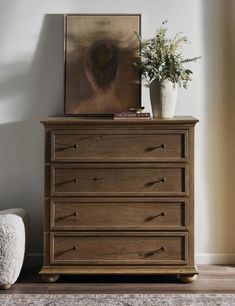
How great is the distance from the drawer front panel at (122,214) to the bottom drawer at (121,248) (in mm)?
53

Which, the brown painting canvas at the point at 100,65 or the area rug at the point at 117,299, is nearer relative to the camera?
the area rug at the point at 117,299

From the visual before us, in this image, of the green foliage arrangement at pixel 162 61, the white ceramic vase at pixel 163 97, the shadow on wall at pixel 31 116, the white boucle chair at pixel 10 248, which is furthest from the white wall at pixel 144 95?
the white boucle chair at pixel 10 248

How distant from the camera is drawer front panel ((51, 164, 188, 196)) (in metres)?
3.53

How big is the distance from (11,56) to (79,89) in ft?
1.57

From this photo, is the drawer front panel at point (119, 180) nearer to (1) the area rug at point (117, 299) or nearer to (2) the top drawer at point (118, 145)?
(2) the top drawer at point (118, 145)

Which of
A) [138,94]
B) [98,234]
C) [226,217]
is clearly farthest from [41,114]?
[226,217]

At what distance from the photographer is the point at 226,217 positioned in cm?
399

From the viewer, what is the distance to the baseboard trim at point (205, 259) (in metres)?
3.99

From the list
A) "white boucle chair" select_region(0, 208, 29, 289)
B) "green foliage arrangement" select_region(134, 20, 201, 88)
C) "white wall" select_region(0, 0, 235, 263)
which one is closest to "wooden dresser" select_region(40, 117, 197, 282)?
"white boucle chair" select_region(0, 208, 29, 289)

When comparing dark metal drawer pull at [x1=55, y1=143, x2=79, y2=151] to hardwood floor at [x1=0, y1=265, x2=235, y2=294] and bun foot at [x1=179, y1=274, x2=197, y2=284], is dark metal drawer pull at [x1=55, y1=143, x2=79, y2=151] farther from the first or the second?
bun foot at [x1=179, y1=274, x2=197, y2=284]

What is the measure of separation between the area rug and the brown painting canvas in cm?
115

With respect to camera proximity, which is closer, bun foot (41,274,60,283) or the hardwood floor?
the hardwood floor

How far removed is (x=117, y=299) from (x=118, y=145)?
841 millimetres

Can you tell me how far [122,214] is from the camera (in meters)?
3.55
